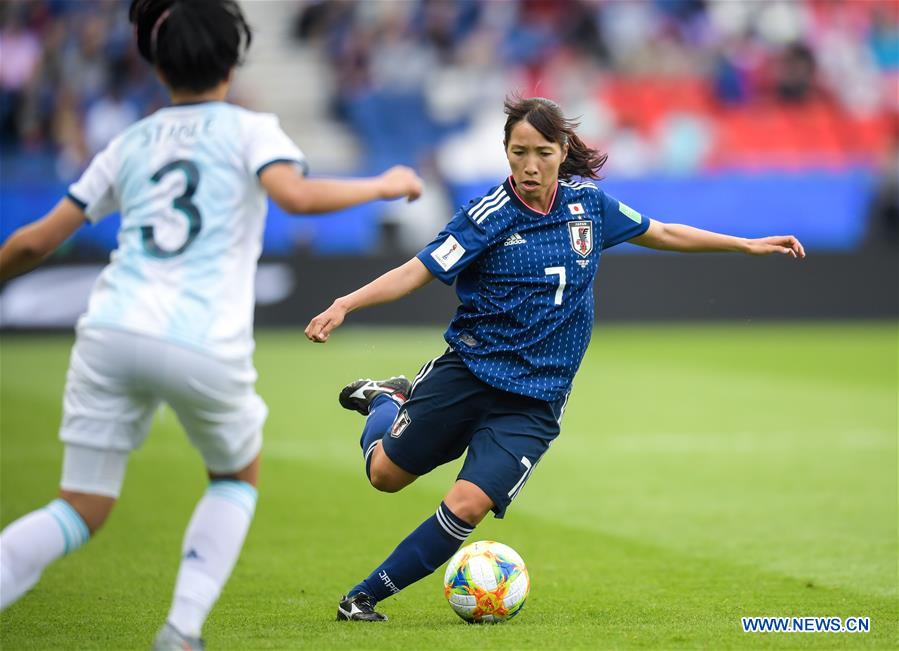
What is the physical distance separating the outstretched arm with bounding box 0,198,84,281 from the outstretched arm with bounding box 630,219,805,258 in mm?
2448

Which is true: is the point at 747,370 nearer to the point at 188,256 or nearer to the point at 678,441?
the point at 678,441

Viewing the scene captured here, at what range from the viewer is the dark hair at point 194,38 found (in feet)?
14.0

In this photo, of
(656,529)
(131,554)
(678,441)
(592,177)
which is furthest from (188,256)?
(678,441)

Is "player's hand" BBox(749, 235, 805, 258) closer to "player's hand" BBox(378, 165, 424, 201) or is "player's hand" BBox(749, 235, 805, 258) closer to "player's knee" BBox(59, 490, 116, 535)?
"player's hand" BBox(378, 165, 424, 201)

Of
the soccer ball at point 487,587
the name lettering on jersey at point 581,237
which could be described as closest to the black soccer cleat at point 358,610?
the soccer ball at point 487,587

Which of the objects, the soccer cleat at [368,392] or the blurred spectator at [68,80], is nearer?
the soccer cleat at [368,392]

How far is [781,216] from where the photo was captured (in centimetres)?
2045

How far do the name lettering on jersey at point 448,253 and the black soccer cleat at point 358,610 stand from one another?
1.41m

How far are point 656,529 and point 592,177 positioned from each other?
2.83 m

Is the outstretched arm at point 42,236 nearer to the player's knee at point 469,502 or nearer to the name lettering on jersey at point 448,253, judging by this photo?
the name lettering on jersey at point 448,253

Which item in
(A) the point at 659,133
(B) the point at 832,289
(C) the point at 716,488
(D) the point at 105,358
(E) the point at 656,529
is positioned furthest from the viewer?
(A) the point at 659,133

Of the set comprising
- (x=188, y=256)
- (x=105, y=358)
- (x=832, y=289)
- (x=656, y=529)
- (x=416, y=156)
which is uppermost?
(x=188, y=256)

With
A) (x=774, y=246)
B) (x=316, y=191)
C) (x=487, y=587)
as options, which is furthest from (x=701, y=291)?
(x=316, y=191)

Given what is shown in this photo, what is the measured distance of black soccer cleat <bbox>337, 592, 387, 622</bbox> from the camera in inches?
219
